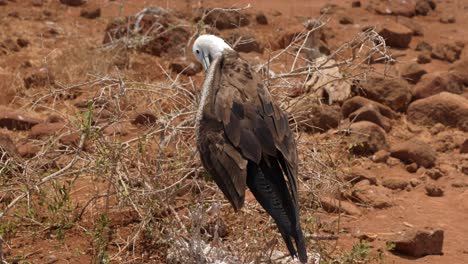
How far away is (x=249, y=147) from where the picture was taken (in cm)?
386

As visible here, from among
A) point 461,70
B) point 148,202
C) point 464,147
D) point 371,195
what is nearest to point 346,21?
point 461,70

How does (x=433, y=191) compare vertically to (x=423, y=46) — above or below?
above

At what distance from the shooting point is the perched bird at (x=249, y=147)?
3812mm

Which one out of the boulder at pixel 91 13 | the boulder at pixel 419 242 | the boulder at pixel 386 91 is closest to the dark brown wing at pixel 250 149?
the boulder at pixel 419 242

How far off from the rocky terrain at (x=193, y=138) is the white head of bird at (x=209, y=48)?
0.32 metres

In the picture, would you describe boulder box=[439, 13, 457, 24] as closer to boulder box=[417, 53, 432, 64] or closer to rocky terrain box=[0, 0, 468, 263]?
rocky terrain box=[0, 0, 468, 263]

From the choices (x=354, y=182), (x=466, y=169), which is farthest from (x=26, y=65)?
(x=466, y=169)

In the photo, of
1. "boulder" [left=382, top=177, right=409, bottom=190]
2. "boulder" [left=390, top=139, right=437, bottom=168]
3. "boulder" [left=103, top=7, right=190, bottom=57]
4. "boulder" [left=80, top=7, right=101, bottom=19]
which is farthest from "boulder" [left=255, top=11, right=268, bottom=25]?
"boulder" [left=382, top=177, right=409, bottom=190]

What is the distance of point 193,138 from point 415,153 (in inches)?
104

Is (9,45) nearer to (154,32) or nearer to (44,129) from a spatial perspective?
(154,32)

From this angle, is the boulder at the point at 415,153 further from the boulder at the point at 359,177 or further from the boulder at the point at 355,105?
the boulder at the point at 355,105

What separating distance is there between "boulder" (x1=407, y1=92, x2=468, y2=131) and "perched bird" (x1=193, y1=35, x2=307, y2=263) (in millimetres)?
3964

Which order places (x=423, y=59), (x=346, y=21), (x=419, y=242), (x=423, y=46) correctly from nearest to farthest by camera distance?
(x=419, y=242), (x=423, y=59), (x=423, y=46), (x=346, y=21)

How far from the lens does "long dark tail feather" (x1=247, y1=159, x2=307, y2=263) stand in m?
3.79
